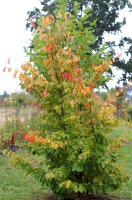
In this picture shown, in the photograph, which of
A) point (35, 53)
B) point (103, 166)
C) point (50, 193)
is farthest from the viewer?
point (50, 193)

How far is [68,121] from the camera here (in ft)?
19.1

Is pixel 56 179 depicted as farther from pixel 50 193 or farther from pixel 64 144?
pixel 50 193

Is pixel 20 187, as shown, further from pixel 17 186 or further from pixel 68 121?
pixel 68 121

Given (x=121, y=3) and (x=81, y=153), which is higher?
(x=121, y=3)

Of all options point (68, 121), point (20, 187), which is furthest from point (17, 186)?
point (68, 121)

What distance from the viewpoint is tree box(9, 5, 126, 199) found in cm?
567

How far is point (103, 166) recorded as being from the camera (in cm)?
569

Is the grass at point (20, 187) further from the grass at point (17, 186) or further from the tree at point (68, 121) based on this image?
the tree at point (68, 121)

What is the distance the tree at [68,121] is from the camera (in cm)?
567

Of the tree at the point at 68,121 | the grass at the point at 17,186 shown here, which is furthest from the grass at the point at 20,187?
the tree at the point at 68,121

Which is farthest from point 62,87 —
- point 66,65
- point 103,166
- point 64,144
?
point 103,166

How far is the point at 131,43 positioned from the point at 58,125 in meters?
27.8

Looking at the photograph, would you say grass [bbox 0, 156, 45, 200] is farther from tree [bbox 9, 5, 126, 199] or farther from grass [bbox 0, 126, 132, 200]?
tree [bbox 9, 5, 126, 199]

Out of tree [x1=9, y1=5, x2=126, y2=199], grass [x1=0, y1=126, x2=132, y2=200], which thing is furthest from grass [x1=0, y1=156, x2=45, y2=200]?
tree [x1=9, y1=5, x2=126, y2=199]
